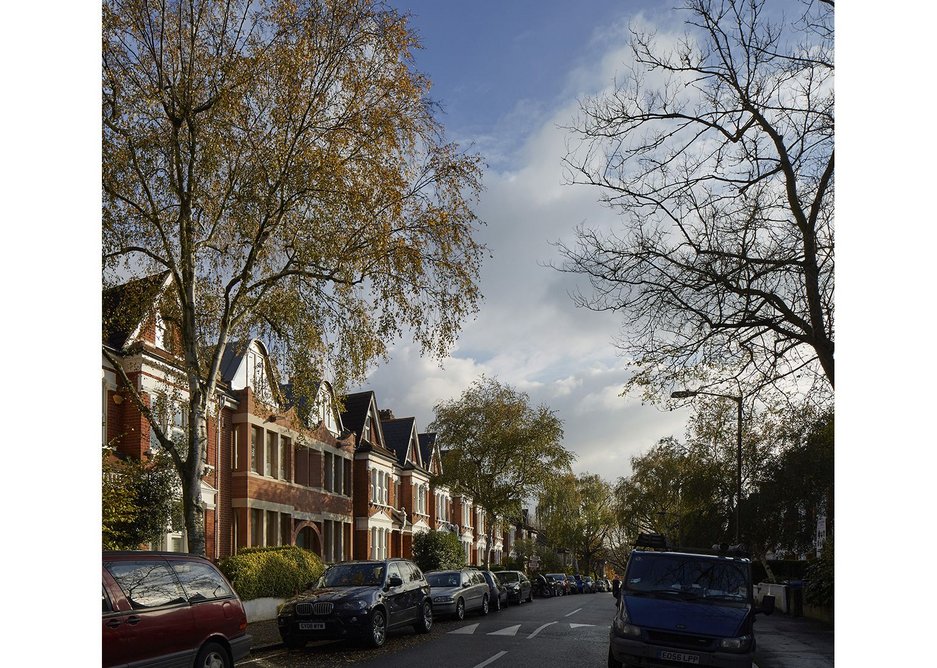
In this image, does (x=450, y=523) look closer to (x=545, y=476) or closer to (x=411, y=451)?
(x=411, y=451)

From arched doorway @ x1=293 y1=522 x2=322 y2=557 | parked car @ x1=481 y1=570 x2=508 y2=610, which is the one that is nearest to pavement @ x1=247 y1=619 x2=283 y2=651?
parked car @ x1=481 y1=570 x2=508 y2=610

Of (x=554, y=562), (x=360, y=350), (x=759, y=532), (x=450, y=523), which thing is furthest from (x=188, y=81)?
(x=554, y=562)

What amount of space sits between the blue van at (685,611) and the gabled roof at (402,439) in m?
43.2

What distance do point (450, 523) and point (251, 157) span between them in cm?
5309

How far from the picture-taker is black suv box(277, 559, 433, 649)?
17.3 metres

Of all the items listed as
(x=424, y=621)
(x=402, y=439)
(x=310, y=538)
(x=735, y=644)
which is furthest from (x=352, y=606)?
(x=402, y=439)

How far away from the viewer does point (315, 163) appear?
17.7m

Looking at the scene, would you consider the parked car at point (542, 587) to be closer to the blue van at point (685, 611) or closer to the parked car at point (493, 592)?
the parked car at point (493, 592)

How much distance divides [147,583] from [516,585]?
2930 centimetres

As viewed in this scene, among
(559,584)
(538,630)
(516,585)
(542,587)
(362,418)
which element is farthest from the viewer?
(559,584)

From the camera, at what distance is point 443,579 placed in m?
27.3

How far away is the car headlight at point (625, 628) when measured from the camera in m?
12.6

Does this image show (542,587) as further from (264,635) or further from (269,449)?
(264,635)

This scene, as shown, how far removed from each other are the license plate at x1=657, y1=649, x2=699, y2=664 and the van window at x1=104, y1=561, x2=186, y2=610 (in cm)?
636
